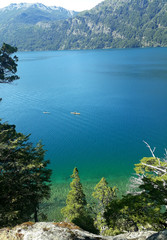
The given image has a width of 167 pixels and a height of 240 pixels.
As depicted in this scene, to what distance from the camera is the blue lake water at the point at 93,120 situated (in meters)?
35.6

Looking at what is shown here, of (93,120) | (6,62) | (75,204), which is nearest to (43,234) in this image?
(75,204)

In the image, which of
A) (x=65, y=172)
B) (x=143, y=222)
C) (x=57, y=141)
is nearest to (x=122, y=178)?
(x=65, y=172)

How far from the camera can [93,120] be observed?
2044 inches

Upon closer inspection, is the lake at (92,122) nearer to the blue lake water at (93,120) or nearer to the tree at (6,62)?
the blue lake water at (93,120)

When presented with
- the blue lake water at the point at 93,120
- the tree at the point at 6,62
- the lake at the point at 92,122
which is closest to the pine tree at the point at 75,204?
the lake at the point at 92,122

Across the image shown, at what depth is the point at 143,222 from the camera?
384 inches

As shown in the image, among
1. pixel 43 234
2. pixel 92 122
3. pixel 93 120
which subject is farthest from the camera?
pixel 93 120

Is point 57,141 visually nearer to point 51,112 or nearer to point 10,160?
point 51,112

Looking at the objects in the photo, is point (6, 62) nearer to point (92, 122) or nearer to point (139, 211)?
point (139, 211)

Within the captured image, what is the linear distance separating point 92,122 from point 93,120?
4.10 feet

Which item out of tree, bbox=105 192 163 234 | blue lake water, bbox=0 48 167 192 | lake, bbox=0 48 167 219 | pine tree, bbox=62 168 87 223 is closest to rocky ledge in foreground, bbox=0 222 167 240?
tree, bbox=105 192 163 234

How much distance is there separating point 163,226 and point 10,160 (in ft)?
31.4

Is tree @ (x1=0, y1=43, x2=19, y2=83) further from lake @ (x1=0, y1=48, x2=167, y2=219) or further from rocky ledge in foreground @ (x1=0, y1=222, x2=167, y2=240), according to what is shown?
lake @ (x1=0, y1=48, x2=167, y2=219)

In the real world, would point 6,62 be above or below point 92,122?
above
